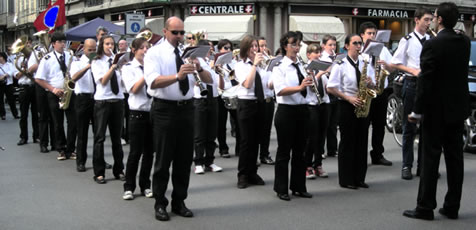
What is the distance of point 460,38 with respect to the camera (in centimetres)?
593

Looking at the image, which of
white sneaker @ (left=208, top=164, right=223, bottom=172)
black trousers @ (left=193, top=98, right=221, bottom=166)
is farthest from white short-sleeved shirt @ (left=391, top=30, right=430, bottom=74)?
white sneaker @ (left=208, top=164, right=223, bottom=172)

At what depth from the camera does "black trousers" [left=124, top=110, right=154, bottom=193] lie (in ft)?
23.3

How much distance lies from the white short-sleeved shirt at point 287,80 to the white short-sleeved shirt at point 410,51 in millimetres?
1985

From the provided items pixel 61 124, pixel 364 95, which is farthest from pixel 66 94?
pixel 364 95

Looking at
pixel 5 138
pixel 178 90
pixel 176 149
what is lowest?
pixel 5 138

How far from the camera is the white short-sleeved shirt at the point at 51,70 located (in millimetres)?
10188

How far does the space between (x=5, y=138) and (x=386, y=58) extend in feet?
29.7

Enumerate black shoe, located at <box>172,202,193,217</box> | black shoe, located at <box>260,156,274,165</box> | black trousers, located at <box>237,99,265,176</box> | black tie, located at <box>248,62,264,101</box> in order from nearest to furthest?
black shoe, located at <box>172,202,193,217</box> → black trousers, located at <box>237,99,265,176</box> → black tie, located at <box>248,62,264,101</box> → black shoe, located at <box>260,156,274,165</box>

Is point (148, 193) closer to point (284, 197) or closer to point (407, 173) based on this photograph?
point (284, 197)

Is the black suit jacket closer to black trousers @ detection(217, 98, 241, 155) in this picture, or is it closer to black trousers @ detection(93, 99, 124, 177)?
black trousers @ detection(93, 99, 124, 177)

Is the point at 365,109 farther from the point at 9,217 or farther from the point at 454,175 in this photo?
the point at 9,217

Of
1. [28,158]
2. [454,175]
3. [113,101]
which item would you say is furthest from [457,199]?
[28,158]

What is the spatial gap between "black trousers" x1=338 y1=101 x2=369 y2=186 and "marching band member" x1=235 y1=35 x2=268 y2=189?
3.75ft

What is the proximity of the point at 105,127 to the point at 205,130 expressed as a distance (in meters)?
1.69
